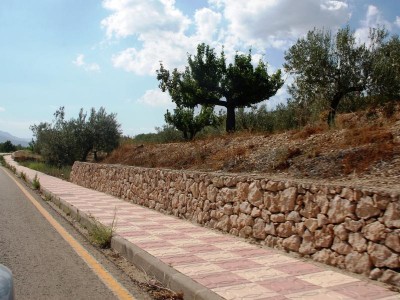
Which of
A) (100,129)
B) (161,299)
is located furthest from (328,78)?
(100,129)

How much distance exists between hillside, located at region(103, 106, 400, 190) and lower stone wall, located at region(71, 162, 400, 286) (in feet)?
2.49

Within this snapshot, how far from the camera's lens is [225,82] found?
1003 inches

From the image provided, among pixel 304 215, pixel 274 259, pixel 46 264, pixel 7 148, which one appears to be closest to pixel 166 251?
pixel 274 259

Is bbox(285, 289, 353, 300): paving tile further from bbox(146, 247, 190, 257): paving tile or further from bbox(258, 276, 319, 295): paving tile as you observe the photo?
bbox(146, 247, 190, 257): paving tile

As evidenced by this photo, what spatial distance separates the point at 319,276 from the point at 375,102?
11771 millimetres

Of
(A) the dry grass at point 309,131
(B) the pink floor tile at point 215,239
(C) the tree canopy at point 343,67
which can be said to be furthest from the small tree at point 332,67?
(B) the pink floor tile at point 215,239

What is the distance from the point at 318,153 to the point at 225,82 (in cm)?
1652

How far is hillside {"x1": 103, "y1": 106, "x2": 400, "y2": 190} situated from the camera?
766 cm

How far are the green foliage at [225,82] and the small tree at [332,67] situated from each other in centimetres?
727

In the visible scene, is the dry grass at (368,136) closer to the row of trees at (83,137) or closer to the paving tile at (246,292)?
the paving tile at (246,292)

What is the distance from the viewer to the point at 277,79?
2595 centimetres

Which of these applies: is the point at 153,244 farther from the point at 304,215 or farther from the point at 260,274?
the point at 304,215

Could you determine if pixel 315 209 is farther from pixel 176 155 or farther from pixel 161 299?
pixel 176 155

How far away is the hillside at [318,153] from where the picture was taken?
7664 millimetres
